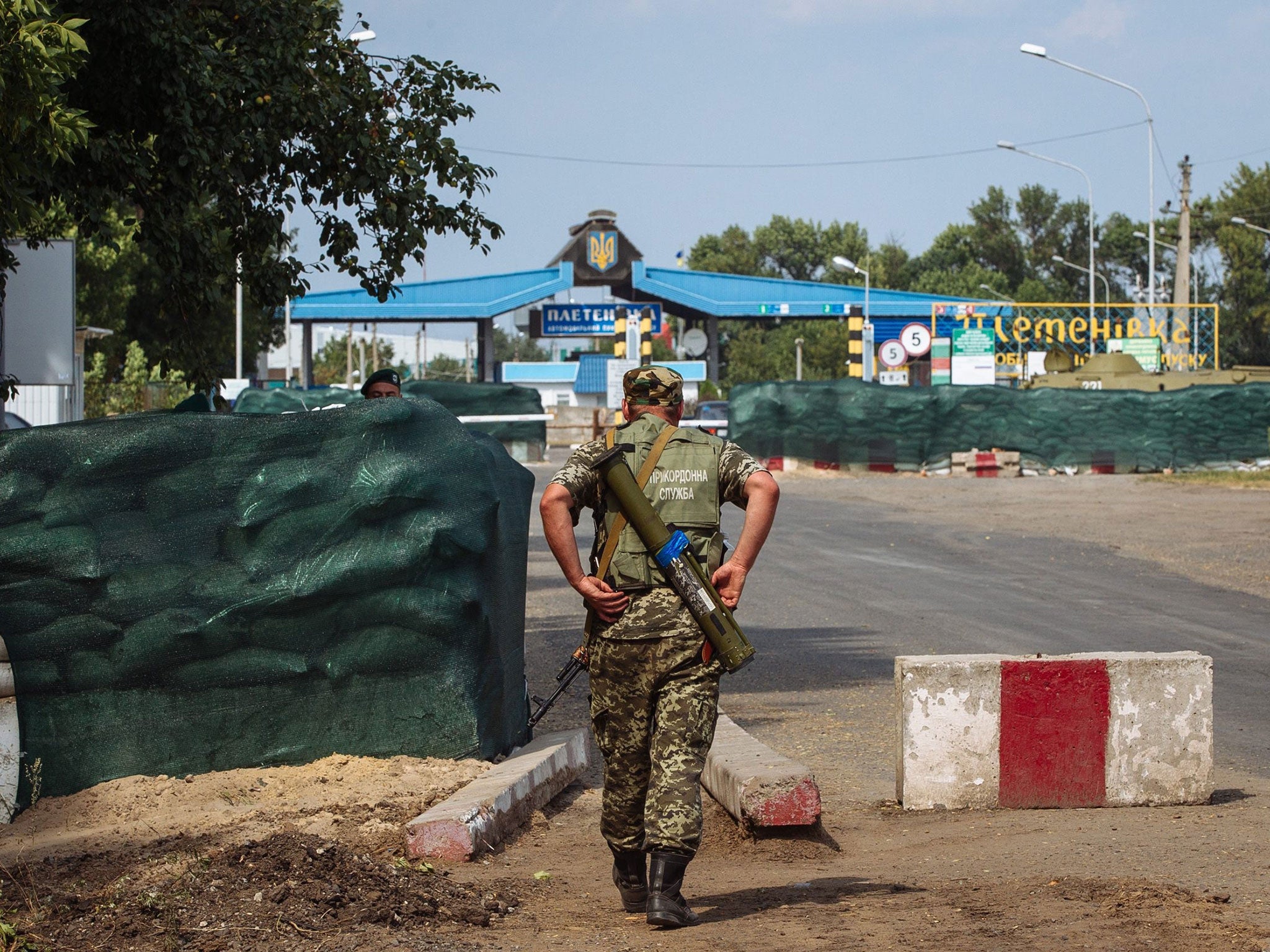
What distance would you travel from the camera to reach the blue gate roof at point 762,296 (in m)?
58.8

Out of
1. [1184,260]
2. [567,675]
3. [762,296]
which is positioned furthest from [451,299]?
[567,675]

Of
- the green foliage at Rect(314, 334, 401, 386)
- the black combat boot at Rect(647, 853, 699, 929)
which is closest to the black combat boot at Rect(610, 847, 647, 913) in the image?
the black combat boot at Rect(647, 853, 699, 929)

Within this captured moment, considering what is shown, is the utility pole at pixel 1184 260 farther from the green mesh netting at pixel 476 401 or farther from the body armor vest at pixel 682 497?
the body armor vest at pixel 682 497

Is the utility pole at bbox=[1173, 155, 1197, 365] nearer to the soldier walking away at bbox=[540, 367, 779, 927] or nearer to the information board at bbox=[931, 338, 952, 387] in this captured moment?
the information board at bbox=[931, 338, 952, 387]

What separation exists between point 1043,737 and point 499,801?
229cm

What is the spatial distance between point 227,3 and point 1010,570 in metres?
9.73

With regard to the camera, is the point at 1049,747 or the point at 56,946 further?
the point at 1049,747

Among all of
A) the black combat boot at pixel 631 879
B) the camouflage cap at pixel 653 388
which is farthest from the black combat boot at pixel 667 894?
the camouflage cap at pixel 653 388

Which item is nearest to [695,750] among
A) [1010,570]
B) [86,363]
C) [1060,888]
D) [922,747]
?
[1060,888]

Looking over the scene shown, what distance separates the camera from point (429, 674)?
250 inches

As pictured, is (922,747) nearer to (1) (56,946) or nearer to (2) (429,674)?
(2) (429,674)

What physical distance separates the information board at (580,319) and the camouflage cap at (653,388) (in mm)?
59212

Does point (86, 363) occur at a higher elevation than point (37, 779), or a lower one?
higher

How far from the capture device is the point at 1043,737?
618 cm
